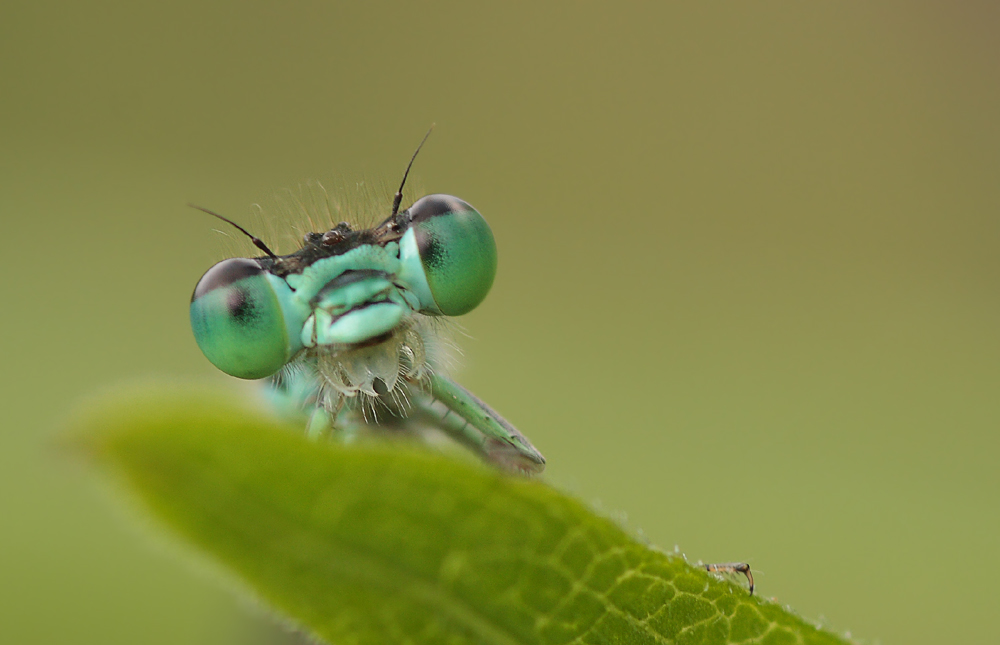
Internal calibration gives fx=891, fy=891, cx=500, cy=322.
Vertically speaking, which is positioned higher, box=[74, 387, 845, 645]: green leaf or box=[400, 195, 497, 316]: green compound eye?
box=[400, 195, 497, 316]: green compound eye

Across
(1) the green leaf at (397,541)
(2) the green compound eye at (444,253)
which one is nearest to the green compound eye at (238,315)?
(2) the green compound eye at (444,253)

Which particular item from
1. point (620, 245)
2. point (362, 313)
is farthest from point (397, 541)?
point (620, 245)

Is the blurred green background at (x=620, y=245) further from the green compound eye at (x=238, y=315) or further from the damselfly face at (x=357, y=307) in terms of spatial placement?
the green compound eye at (x=238, y=315)

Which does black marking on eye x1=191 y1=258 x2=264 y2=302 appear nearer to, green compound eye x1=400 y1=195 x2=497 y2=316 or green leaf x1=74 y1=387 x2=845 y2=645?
green compound eye x1=400 y1=195 x2=497 y2=316

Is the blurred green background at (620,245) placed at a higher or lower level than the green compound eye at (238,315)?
higher

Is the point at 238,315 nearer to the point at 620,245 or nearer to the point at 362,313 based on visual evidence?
the point at 362,313

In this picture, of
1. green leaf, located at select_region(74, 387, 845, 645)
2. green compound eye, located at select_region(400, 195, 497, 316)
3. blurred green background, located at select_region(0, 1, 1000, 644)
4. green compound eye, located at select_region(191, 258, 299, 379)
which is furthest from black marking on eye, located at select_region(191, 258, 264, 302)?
green leaf, located at select_region(74, 387, 845, 645)
